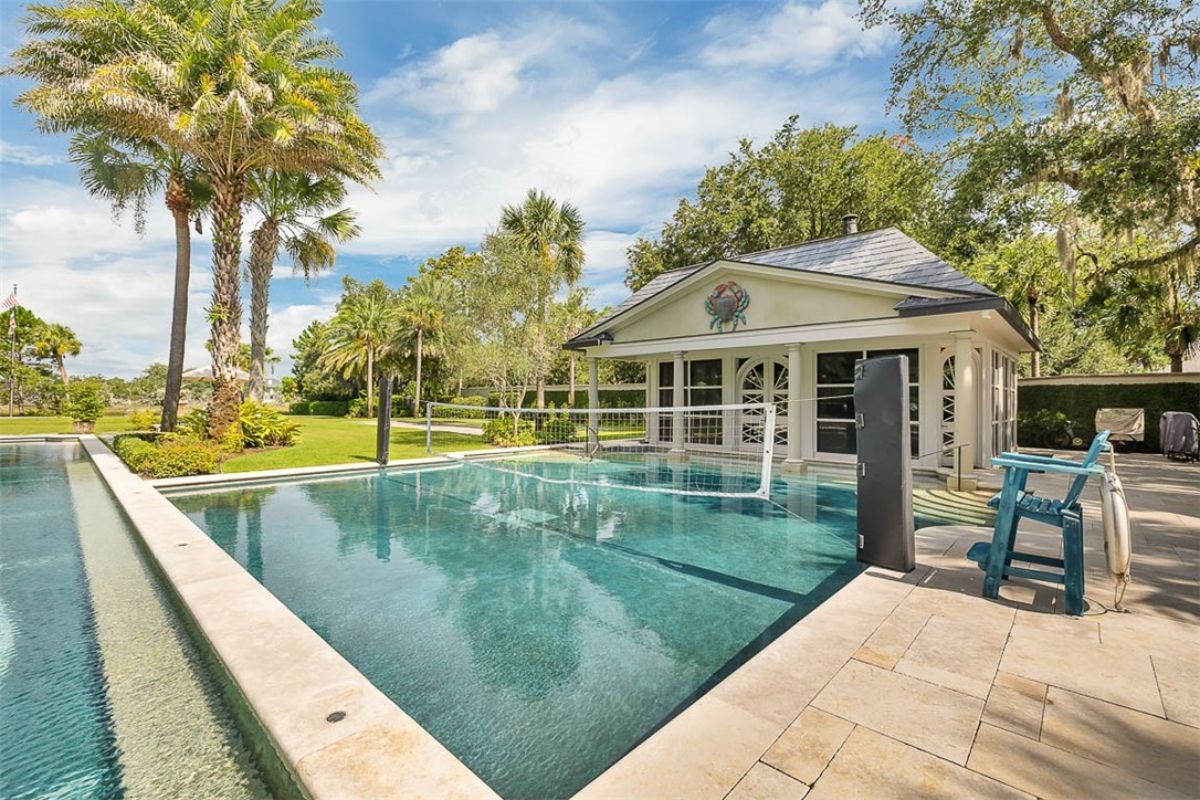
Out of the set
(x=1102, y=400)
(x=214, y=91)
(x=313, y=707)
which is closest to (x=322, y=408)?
(x=214, y=91)

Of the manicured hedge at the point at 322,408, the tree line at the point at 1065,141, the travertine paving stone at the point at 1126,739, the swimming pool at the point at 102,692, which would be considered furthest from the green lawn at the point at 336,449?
the manicured hedge at the point at 322,408

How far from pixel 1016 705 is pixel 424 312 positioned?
114 ft

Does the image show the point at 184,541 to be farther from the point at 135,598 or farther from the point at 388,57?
the point at 388,57

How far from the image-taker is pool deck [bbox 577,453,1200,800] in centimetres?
213

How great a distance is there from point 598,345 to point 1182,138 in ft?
41.8

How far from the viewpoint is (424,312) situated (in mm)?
33656

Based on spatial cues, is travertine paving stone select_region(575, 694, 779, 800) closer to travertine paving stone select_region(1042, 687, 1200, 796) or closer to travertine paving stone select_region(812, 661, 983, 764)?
travertine paving stone select_region(812, 661, 983, 764)

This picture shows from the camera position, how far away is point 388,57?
46.4 feet

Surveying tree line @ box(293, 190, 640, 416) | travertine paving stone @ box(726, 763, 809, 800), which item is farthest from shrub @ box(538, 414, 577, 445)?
travertine paving stone @ box(726, 763, 809, 800)

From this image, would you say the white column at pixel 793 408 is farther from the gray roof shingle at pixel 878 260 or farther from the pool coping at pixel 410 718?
the pool coping at pixel 410 718

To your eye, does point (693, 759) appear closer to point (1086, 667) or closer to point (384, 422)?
point (1086, 667)

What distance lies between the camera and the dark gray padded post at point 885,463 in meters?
4.80

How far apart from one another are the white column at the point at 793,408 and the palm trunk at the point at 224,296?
49.5 ft

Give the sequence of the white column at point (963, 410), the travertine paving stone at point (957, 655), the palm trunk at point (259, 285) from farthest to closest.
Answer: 1. the palm trunk at point (259, 285)
2. the white column at point (963, 410)
3. the travertine paving stone at point (957, 655)
